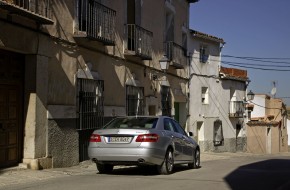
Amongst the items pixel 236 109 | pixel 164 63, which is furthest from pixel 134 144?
pixel 236 109

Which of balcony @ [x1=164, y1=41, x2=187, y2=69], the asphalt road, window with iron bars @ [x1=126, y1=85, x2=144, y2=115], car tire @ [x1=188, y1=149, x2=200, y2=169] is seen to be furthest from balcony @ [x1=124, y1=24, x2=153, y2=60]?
the asphalt road

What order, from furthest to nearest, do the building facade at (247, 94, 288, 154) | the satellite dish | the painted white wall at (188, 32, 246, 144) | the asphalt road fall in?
the satellite dish
the building facade at (247, 94, 288, 154)
the painted white wall at (188, 32, 246, 144)
the asphalt road

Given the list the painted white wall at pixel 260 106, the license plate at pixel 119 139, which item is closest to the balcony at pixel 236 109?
the painted white wall at pixel 260 106

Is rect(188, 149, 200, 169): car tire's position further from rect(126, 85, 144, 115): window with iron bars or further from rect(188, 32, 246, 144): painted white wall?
rect(188, 32, 246, 144): painted white wall

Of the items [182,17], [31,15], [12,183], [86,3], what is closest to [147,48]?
[86,3]

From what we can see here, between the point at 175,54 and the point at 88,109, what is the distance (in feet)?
30.8

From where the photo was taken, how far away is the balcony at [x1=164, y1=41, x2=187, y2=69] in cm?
2228

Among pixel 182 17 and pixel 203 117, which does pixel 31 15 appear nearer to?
pixel 182 17

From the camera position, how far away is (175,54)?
23.0m

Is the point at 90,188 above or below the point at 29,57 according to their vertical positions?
below

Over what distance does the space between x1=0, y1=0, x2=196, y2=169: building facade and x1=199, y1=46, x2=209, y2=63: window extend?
870 centimetres

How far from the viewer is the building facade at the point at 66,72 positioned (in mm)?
11281

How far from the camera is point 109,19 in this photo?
15.3 m

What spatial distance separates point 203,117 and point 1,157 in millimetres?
18108
